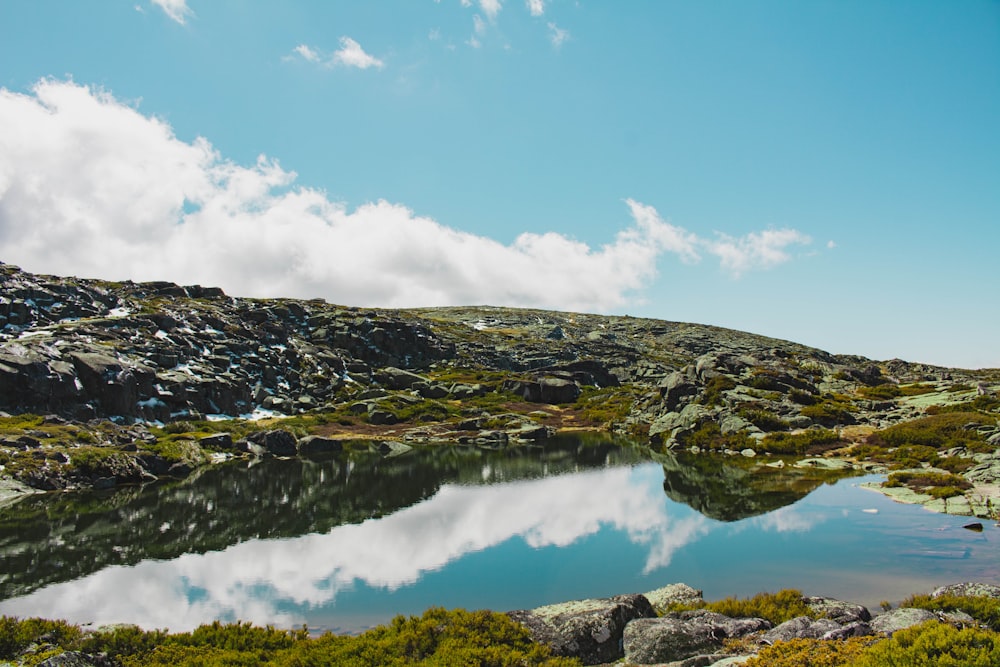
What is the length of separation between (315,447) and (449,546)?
148 feet

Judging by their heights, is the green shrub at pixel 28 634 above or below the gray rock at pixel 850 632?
below

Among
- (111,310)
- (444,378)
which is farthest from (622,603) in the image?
(111,310)

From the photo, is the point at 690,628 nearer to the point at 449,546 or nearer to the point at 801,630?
the point at 801,630

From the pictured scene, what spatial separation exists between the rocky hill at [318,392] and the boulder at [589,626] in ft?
103

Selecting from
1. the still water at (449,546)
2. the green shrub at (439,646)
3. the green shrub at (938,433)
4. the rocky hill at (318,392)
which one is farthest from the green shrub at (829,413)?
the green shrub at (439,646)

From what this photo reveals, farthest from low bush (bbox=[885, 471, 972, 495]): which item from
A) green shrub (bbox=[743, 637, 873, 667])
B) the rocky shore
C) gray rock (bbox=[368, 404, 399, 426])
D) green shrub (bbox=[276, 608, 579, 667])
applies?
gray rock (bbox=[368, 404, 399, 426])

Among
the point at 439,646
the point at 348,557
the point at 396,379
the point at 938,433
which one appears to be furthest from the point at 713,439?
the point at 396,379

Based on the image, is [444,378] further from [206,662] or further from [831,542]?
[206,662]

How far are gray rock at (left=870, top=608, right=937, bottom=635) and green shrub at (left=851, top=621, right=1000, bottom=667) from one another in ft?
10.9

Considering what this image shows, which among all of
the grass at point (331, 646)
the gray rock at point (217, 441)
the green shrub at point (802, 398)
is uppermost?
the green shrub at point (802, 398)

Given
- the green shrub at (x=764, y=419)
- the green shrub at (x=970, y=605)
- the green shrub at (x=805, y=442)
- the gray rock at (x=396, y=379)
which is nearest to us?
the green shrub at (x=970, y=605)

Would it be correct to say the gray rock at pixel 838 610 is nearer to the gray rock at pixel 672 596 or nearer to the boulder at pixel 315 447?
the gray rock at pixel 672 596

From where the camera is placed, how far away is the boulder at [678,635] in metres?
13.6

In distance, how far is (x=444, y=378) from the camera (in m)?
118
